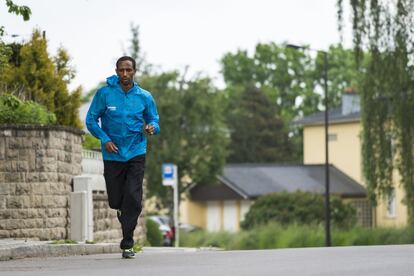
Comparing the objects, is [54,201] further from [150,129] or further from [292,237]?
[292,237]

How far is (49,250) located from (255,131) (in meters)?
83.7

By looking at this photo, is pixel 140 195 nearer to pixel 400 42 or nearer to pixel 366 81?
pixel 400 42

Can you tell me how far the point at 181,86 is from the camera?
200ft

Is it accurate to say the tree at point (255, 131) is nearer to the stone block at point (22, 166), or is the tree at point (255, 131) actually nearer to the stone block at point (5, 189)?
the stone block at point (22, 166)

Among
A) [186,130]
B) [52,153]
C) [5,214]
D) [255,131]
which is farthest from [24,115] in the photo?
[255,131]

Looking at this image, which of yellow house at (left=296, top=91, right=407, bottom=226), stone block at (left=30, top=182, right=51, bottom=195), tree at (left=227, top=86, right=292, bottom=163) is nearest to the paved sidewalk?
stone block at (left=30, top=182, right=51, bottom=195)

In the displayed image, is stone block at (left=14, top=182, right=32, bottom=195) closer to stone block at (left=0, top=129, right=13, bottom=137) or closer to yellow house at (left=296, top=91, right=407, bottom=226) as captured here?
stone block at (left=0, top=129, right=13, bottom=137)

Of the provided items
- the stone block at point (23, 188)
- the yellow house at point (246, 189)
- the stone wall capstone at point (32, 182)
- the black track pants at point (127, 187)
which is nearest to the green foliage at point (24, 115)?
the stone wall capstone at point (32, 182)

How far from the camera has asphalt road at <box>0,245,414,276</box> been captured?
10492 mm

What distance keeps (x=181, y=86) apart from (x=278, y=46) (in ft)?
143

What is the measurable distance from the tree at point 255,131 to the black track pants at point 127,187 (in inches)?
3361

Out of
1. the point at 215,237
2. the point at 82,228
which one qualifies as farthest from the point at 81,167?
the point at 215,237

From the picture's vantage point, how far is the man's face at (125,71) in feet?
41.4

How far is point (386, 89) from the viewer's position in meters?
32.4
